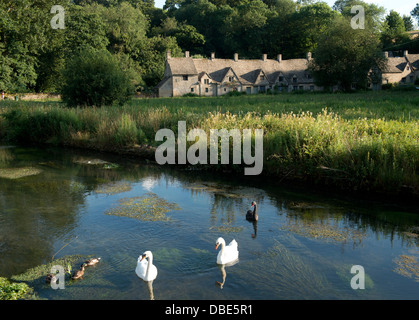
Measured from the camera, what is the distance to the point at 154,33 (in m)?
110

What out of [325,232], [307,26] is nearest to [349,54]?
[307,26]

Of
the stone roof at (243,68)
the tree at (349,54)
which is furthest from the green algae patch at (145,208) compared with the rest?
the stone roof at (243,68)

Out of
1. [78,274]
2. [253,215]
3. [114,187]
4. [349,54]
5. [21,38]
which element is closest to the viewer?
[78,274]

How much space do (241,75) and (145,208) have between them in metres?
73.9

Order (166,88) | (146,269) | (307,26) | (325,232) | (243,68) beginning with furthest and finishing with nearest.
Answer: (307,26) < (243,68) < (166,88) < (325,232) < (146,269)

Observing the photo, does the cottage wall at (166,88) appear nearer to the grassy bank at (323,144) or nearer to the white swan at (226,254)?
the grassy bank at (323,144)

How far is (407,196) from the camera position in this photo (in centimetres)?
1275

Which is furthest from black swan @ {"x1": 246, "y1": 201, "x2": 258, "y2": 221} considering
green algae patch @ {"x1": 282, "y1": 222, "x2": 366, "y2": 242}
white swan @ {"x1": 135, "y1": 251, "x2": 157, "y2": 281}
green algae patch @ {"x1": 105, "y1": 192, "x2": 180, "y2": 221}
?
white swan @ {"x1": 135, "y1": 251, "x2": 157, "y2": 281}

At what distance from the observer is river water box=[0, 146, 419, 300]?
7590 millimetres

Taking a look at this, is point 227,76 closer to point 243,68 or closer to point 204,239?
point 243,68

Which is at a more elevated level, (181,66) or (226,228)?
(181,66)

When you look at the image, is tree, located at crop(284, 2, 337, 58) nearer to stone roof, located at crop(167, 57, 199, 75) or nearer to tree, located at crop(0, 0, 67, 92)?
stone roof, located at crop(167, 57, 199, 75)
